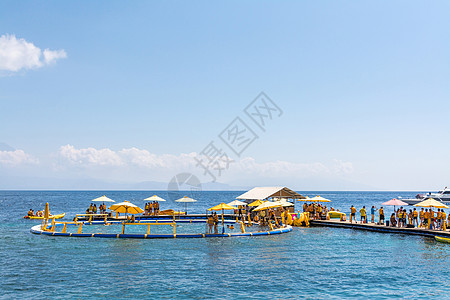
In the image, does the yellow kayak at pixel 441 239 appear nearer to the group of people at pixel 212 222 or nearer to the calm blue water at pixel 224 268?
the calm blue water at pixel 224 268

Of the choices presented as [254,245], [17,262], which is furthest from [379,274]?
[17,262]

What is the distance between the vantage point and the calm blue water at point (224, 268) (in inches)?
707

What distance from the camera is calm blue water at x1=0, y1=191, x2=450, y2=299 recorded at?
18.0m

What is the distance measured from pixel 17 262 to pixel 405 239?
29.4 m

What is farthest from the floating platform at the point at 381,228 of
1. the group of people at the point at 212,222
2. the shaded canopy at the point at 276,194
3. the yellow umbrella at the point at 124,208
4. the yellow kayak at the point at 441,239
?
the yellow umbrella at the point at 124,208

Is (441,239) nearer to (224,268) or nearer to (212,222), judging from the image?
(212,222)

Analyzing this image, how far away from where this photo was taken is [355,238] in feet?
115

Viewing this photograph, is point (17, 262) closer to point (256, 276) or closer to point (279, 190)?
point (256, 276)

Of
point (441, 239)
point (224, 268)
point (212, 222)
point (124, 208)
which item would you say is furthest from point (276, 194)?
point (224, 268)

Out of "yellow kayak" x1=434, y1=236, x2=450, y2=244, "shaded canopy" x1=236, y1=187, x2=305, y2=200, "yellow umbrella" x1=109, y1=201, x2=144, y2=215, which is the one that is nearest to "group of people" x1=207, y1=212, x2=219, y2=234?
"yellow umbrella" x1=109, y1=201, x2=144, y2=215

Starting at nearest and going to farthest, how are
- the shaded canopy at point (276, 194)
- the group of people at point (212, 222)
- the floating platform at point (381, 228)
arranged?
1. the floating platform at point (381, 228)
2. the group of people at point (212, 222)
3. the shaded canopy at point (276, 194)

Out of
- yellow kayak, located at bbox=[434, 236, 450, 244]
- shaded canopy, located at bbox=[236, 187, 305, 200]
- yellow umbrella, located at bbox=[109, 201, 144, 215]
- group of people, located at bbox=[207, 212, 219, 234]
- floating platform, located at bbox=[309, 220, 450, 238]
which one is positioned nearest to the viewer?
yellow kayak, located at bbox=[434, 236, 450, 244]

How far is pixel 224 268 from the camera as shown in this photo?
22375mm

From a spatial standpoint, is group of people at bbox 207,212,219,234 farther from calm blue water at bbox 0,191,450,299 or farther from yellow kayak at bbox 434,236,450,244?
yellow kayak at bbox 434,236,450,244
